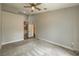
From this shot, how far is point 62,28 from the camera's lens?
8.31 feet

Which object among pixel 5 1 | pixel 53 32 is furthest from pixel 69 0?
pixel 53 32

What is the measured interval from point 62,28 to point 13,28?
188cm

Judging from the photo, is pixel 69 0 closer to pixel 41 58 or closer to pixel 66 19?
pixel 66 19

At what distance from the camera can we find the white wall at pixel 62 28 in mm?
2125

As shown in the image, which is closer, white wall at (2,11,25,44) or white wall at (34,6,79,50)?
white wall at (34,6,79,50)

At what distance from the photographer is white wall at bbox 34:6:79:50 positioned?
2125 millimetres

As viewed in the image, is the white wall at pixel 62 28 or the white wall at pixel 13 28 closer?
the white wall at pixel 62 28

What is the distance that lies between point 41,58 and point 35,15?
4.53ft

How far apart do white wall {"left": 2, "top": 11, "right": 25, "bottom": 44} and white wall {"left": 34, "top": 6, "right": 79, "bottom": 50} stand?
2.43 ft

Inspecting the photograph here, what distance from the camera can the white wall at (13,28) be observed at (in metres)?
2.43

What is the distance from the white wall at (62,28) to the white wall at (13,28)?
2.43 feet

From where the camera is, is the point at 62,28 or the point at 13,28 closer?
the point at 62,28

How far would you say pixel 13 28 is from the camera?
9.90 ft

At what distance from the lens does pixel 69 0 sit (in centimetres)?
136
